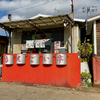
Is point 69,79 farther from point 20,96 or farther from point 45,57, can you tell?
point 20,96

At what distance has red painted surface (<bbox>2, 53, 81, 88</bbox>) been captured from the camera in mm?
5953

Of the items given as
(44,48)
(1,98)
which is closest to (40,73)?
(1,98)

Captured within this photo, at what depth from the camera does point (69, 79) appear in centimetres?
600

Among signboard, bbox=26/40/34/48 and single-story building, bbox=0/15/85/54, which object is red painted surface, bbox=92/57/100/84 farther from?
signboard, bbox=26/40/34/48

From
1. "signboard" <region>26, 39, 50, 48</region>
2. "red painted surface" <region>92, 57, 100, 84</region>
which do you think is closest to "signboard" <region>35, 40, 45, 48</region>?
"signboard" <region>26, 39, 50, 48</region>

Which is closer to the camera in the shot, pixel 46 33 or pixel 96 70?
pixel 96 70

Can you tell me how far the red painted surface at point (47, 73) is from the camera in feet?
19.5

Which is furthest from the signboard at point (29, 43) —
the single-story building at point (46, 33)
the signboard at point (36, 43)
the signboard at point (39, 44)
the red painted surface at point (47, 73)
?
the red painted surface at point (47, 73)

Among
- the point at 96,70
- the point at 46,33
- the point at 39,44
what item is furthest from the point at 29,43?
the point at 96,70

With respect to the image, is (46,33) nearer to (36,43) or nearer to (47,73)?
(36,43)

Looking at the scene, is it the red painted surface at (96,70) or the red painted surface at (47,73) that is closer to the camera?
the red painted surface at (47,73)

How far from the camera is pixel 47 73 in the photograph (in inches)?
252

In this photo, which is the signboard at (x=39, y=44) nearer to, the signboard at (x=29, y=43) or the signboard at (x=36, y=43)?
the signboard at (x=36, y=43)

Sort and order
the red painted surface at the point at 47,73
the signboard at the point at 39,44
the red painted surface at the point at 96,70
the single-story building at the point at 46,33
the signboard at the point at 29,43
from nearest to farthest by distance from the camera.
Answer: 1. the red painted surface at the point at 47,73
2. the red painted surface at the point at 96,70
3. the single-story building at the point at 46,33
4. the signboard at the point at 39,44
5. the signboard at the point at 29,43
